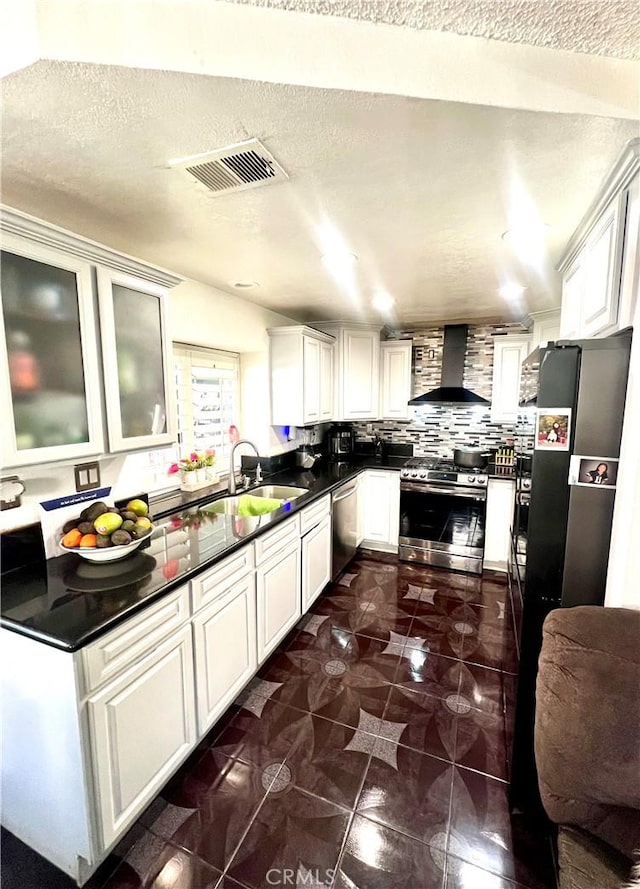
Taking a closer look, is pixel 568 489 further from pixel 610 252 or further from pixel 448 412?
pixel 448 412

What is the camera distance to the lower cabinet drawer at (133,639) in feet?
3.76

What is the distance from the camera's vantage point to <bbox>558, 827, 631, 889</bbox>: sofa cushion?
0.89 meters

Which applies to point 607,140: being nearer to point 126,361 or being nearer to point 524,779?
point 126,361

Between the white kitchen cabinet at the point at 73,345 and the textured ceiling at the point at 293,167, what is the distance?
22 centimetres

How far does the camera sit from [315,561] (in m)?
2.75

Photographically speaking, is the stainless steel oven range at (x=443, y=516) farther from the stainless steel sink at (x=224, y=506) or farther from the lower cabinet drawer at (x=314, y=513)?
the stainless steel sink at (x=224, y=506)

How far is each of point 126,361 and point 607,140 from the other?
1.81m

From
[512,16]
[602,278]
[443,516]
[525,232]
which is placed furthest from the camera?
[443,516]

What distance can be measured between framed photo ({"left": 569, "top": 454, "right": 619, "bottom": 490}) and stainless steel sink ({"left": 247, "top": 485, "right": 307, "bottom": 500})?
6.04ft

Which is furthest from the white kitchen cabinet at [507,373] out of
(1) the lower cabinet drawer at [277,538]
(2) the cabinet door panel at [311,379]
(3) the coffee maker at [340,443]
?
(1) the lower cabinet drawer at [277,538]

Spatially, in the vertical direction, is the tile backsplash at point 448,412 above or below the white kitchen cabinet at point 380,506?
above

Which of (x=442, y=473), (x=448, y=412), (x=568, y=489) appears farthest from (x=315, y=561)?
(x=448, y=412)

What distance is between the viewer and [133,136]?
3.43 ft

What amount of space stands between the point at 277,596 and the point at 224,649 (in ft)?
1.68
